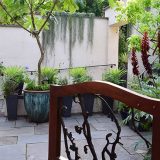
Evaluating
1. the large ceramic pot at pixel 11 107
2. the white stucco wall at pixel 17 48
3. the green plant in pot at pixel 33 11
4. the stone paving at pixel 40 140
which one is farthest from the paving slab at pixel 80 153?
the white stucco wall at pixel 17 48

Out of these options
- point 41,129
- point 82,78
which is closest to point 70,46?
point 82,78

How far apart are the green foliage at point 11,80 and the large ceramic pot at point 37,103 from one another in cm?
52

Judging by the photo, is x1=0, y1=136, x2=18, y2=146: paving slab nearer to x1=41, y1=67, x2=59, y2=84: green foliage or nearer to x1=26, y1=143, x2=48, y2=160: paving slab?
x1=26, y1=143, x2=48, y2=160: paving slab

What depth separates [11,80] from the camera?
19.7ft

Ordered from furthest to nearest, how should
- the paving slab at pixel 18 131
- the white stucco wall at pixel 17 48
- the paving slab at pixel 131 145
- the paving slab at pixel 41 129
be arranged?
the white stucco wall at pixel 17 48 < the paving slab at pixel 41 129 < the paving slab at pixel 18 131 < the paving slab at pixel 131 145

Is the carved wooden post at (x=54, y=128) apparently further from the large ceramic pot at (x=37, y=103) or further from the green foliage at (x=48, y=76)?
the green foliage at (x=48, y=76)

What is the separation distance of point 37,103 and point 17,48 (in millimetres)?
3924

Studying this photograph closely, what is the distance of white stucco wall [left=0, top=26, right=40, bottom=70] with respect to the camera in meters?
8.92

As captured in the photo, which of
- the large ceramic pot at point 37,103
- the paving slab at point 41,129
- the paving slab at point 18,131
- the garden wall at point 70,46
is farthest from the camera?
the garden wall at point 70,46

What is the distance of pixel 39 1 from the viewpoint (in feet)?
18.8

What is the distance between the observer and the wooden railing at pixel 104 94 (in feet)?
3.81

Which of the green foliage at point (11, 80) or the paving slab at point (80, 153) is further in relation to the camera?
the green foliage at point (11, 80)

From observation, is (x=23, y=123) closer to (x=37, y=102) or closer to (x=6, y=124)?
(x=6, y=124)

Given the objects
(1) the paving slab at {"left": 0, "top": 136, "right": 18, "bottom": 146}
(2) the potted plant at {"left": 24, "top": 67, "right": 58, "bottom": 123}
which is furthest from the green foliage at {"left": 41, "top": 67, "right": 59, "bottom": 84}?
(1) the paving slab at {"left": 0, "top": 136, "right": 18, "bottom": 146}
